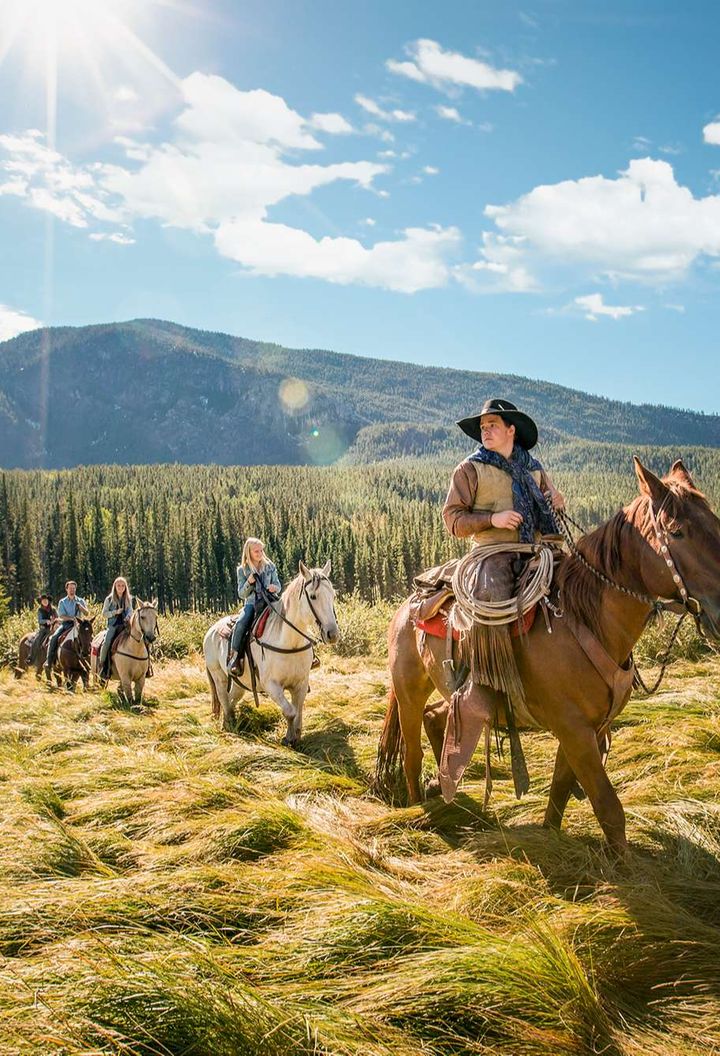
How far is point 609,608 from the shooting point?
3.91 m

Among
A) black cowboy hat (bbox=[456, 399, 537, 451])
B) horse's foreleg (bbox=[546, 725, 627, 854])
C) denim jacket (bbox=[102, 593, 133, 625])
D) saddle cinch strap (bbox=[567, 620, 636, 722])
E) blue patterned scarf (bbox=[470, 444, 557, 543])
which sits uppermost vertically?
black cowboy hat (bbox=[456, 399, 537, 451])

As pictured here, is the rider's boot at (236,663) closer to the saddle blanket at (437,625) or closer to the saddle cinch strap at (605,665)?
the saddle blanket at (437,625)

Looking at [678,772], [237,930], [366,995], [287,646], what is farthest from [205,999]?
[287,646]

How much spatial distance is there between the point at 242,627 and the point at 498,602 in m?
5.39

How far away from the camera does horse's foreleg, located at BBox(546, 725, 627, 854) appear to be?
3.72m

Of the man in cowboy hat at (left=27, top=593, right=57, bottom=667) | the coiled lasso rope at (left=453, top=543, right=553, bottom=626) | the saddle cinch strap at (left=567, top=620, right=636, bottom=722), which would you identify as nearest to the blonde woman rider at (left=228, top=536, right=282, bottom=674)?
the coiled lasso rope at (left=453, top=543, right=553, bottom=626)

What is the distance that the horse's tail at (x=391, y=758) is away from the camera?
215 inches

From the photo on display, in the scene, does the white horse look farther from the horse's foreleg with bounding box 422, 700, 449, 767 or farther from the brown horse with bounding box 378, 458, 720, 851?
the brown horse with bounding box 378, 458, 720, 851

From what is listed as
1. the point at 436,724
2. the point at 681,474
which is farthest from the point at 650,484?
the point at 436,724

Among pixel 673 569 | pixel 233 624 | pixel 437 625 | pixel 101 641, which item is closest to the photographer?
pixel 673 569

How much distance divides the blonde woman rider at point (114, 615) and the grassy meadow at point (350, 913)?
20.0ft

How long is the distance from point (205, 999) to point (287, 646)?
19.6ft

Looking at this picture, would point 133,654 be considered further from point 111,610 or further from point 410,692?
point 410,692

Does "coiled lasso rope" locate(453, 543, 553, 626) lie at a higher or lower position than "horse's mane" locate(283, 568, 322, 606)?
higher
